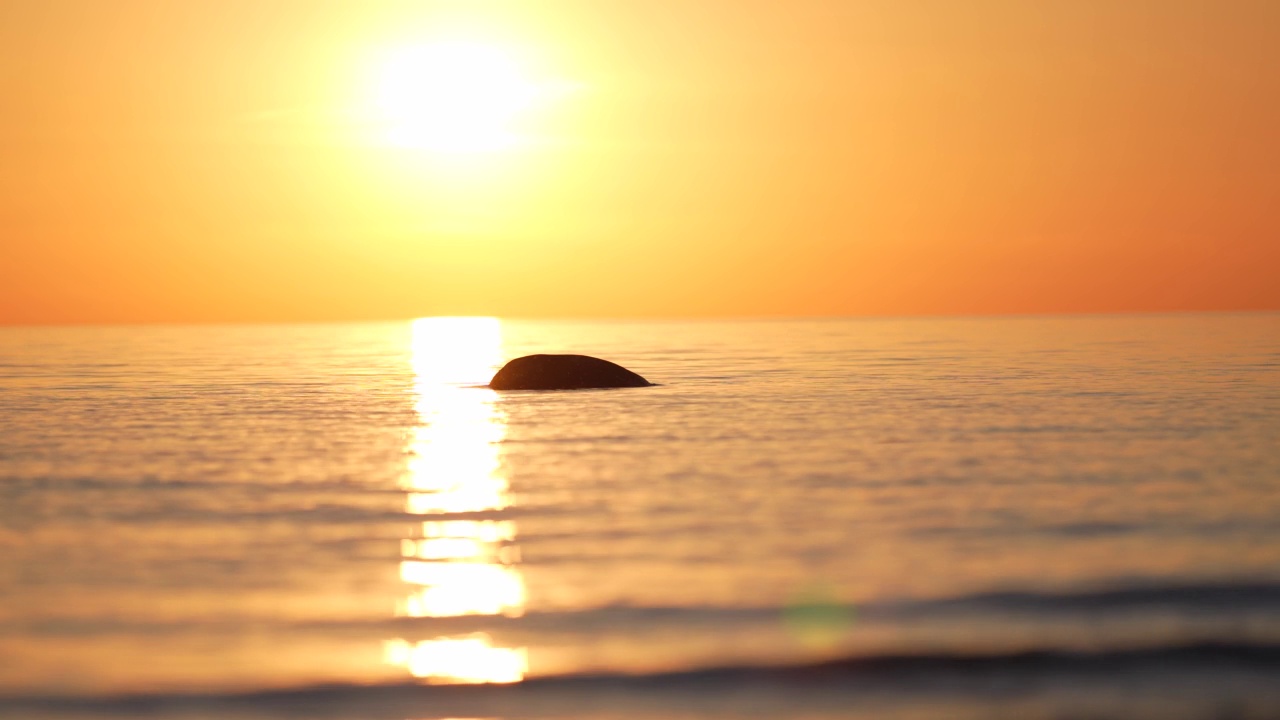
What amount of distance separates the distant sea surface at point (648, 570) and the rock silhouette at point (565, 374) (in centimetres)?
1506

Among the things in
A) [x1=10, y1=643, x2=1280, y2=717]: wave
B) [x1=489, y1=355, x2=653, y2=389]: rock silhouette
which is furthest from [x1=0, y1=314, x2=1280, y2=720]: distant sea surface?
[x1=489, y1=355, x2=653, y2=389]: rock silhouette

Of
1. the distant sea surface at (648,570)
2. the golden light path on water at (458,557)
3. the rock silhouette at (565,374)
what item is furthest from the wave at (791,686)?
the rock silhouette at (565,374)

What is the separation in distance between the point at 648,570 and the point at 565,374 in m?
31.8

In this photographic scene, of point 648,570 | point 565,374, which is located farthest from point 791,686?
point 565,374

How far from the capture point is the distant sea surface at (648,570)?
10172 millimetres

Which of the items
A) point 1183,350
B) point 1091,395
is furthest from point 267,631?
point 1183,350

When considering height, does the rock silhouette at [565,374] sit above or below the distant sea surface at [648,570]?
above

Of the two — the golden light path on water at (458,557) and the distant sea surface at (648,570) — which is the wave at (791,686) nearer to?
the distant sea surface at (648,570)

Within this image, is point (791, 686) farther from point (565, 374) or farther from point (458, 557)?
point (565, 374)

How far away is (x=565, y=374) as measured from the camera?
149ft

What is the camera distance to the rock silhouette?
4534 centimetres

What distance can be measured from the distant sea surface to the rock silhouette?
1506 centimetres

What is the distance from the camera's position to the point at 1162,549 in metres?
14.9

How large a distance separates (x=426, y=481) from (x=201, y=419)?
46.7ft
